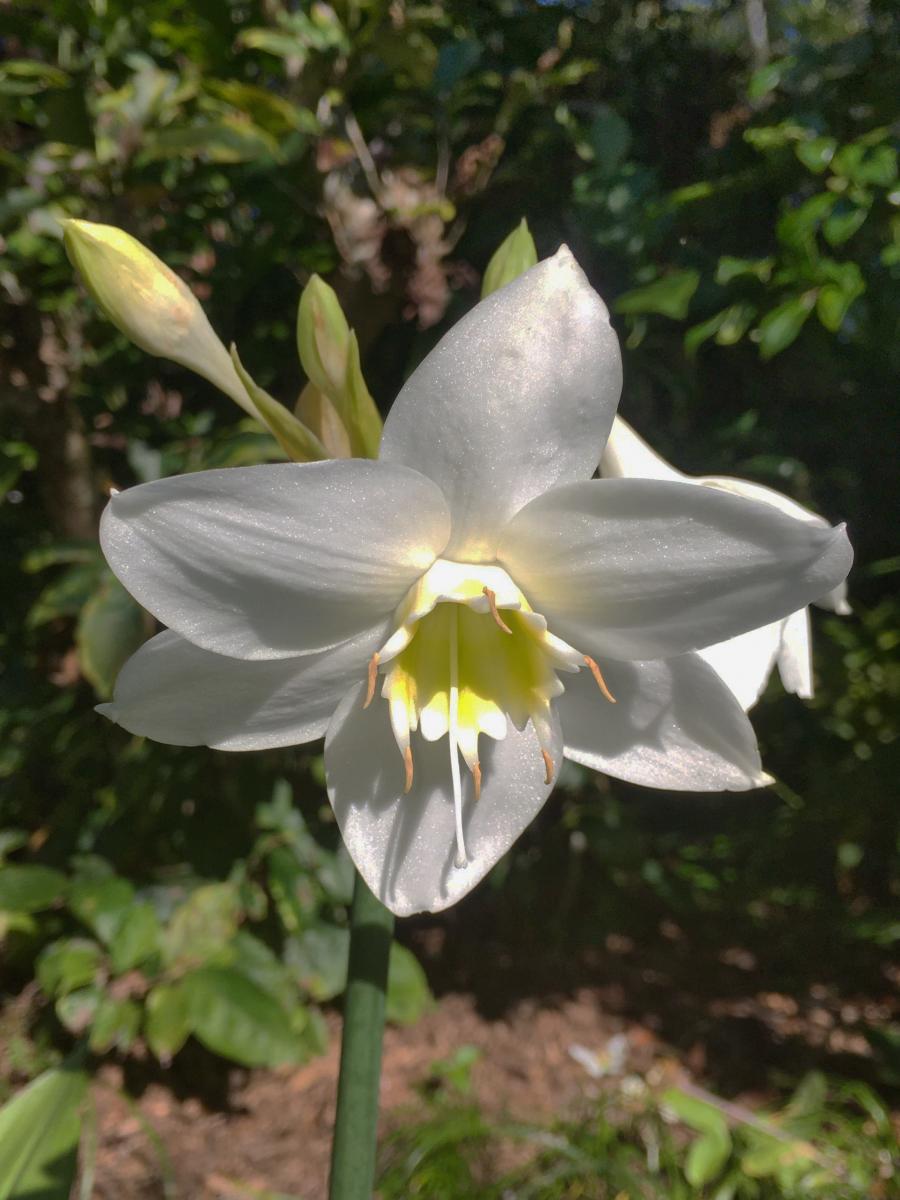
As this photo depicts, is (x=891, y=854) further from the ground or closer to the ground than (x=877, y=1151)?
further from the ground

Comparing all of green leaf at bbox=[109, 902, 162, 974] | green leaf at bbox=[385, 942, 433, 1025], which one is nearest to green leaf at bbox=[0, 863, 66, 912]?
green leaf at bbox=[109, 902, 162, 974]

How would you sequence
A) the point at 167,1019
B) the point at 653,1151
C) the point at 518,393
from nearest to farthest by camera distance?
the point at 518,393 < the point at 167,1019 < the point at 653,1151

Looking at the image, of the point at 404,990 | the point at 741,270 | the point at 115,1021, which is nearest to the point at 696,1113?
the point at 404,990

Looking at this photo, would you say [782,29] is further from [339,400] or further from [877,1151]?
[877,1151]

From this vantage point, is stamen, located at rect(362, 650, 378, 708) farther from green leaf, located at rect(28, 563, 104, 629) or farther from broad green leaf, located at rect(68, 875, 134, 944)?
broad green leaf, located at rect(68, 875, 134, 944)

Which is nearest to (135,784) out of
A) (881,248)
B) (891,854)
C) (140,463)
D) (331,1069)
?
(140,463)

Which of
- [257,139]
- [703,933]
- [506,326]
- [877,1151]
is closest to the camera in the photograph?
[506,326]

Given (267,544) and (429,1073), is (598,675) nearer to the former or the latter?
(267,544)
